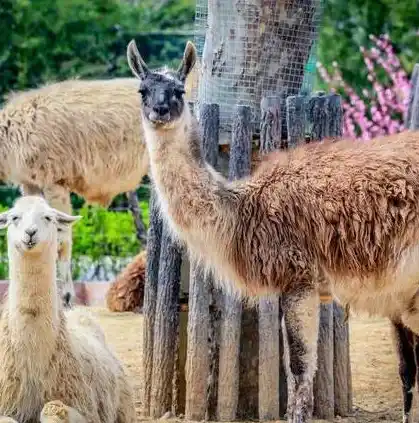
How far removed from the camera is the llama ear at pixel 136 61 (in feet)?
23.5

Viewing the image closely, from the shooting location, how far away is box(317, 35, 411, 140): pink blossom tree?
1620 cm

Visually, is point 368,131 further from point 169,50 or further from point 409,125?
point 409,125

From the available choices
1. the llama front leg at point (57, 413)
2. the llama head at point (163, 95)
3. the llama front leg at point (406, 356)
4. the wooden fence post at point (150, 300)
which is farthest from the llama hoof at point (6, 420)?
the llama front leg at point (406, 356)

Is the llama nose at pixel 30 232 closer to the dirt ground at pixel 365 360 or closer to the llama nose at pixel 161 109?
the llama nose at pixel 161 109

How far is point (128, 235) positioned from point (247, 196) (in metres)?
6.63

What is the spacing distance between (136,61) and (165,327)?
156 cm

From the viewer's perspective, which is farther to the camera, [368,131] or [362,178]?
[368,131]

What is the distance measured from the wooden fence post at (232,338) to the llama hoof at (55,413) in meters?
1.36

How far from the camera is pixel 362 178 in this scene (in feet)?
23.2

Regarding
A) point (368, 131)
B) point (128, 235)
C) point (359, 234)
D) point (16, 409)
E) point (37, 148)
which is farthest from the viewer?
point (368, 131)

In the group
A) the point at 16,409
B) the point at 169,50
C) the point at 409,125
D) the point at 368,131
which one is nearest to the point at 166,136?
the point at 16,409

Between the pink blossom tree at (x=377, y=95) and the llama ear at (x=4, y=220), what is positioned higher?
the pink blossom tree at (x=377, y=95)

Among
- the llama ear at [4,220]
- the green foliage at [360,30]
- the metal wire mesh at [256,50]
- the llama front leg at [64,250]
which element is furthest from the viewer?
the green foliage at [360,30]

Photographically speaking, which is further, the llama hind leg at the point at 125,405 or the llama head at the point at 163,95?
the llama hind leg at the point at 125,405
